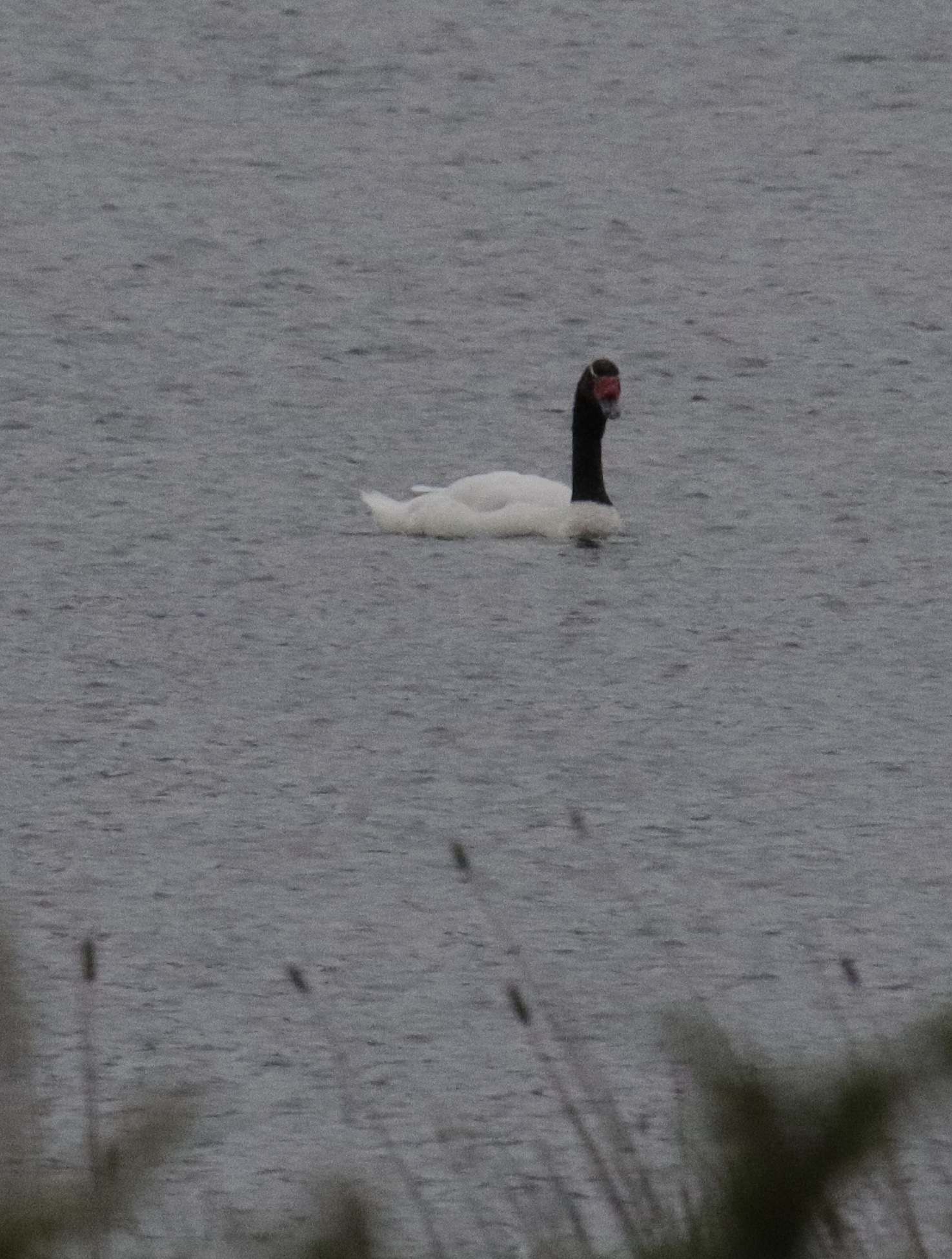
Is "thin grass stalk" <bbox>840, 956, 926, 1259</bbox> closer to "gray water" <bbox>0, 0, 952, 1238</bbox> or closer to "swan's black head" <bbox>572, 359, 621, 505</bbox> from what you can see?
"gray water" <bbox>0, 0, 952, 1238</bbox>

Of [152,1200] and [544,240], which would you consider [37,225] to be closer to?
[544,240]

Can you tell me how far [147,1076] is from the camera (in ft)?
21.0

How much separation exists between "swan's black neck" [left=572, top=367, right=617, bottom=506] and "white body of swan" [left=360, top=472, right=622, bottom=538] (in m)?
0.09

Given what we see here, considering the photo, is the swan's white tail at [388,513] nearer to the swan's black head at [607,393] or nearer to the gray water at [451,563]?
the gray water at [451,563]

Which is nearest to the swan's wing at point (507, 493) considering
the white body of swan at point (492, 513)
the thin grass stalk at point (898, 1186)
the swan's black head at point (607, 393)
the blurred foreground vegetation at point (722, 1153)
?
the white body of swan at point (492, 513)

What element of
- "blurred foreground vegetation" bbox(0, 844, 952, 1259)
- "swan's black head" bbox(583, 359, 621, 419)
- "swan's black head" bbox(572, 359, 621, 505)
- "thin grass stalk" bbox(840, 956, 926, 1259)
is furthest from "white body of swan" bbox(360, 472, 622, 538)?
"blurred foreground vegetation" bbox(0, 844, 952, 1259)

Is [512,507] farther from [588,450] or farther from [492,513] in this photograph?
[588,450]

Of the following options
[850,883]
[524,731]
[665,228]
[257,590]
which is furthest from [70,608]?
[665,228]

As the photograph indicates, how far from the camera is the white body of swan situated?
42.9 ft

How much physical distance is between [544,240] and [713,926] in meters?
13.7

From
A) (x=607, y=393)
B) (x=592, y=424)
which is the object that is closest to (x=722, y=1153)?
(x=592, y=424)

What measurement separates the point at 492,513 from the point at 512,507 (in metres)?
0.10

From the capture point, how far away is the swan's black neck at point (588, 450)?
527 inches

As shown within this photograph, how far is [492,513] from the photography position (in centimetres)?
1319
